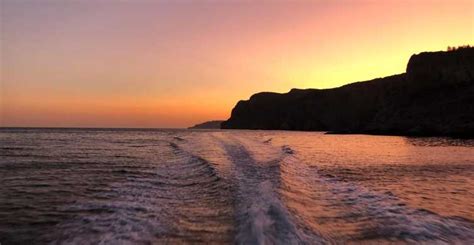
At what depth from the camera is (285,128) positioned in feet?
606

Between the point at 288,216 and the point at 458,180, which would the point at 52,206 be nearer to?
the point at 288,216

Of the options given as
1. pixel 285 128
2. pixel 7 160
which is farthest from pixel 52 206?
pixel 285 128

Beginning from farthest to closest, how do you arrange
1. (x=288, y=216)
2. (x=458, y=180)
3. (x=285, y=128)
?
(x=285, y=128)
(x=458, y=180)
(x=288, y=216)

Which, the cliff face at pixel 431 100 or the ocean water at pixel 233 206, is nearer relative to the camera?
the ocean water at pixel 233 206

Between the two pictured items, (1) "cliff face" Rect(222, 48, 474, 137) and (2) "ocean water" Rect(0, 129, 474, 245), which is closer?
(2) "ocean water" Rect(0, 129, 474, 245)

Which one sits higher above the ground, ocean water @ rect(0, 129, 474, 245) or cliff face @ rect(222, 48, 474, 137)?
cliff face @ rect(222, 48, 474, 137)

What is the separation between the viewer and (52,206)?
11586 millimetres

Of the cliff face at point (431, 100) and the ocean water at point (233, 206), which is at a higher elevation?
the cliff face at point (431, 100)

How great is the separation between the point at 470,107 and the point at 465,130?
9.24 meters

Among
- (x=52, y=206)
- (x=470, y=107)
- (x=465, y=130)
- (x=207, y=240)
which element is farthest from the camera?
(x=470, y=107)

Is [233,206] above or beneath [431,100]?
beneath

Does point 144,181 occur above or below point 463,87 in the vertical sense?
below

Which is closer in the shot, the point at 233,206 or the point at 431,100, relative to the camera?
the point at 233,206

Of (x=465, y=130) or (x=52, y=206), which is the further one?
(x=465, y=130)
